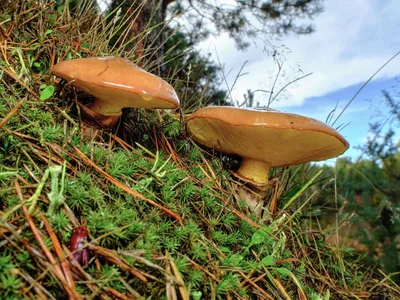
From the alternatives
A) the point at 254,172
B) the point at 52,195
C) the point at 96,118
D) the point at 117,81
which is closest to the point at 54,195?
the point at 52,195

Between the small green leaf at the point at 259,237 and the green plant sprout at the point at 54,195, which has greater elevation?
the green plant sprout at the point at 54,195

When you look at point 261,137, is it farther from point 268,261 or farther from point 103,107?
point 103,107

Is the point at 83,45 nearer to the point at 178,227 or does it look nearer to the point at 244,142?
the point at 244,142

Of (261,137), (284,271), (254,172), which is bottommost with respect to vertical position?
(284,271)

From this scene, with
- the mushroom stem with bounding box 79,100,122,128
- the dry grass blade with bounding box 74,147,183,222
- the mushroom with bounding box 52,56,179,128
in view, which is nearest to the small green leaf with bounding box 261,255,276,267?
the dry grass blade with bounding box 74,147,183,222

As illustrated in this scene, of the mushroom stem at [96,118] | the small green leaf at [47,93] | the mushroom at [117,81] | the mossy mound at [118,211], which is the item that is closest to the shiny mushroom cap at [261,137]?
the mossy mound at [118,211]

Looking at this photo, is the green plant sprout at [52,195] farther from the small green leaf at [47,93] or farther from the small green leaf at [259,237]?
the small green leaf at [259,237]
